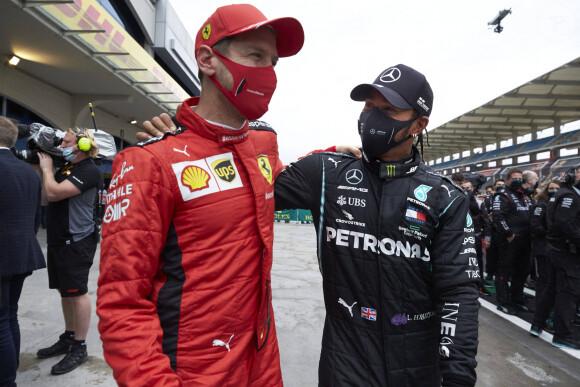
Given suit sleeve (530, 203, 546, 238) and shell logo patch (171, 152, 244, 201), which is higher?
shell logo patch (171, 152, 244, 201)

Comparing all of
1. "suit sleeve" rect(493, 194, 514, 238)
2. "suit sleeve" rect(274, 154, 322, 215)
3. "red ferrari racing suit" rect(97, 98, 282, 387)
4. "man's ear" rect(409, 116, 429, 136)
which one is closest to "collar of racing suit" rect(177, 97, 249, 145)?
"red ferrari racing suit" rect(97, 98, 282, 387)

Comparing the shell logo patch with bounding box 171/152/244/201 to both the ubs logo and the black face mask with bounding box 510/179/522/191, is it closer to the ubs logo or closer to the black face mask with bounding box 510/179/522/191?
the ubs logo

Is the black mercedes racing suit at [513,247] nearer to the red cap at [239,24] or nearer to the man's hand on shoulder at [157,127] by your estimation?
the red cap at [239,24]

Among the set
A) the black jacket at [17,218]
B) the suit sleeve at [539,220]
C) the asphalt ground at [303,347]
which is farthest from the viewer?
the suit sleeve at [539,220]

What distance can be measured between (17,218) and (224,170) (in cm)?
200

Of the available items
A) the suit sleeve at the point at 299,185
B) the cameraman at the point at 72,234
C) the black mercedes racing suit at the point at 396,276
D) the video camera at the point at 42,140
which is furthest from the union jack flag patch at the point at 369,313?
the video camera at the point at 42,140

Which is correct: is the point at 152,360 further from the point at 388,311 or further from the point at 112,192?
the point at 388,311

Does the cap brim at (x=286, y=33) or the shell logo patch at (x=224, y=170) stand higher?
the cap brim at (x=286, y=33)

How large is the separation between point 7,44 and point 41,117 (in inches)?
131

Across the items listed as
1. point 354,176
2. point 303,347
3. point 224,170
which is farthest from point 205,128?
point 303,347

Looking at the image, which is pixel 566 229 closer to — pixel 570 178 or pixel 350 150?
pixel 570 178

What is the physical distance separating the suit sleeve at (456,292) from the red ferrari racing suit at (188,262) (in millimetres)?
720

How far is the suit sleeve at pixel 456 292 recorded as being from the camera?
49.2 inches

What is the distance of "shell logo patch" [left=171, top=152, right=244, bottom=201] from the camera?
1101 mm
